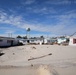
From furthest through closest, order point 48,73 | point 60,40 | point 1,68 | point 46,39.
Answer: point 46,39
point 60,40
point 1,68
point 48,73

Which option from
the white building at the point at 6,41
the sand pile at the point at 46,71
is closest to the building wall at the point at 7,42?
the white building at the point at 6,41

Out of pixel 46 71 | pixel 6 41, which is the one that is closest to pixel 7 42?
pixel 6 41

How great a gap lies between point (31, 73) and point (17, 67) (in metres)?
2.93

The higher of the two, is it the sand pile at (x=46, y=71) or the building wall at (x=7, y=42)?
the building wall at (x=7, y=42)

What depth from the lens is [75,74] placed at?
13.7 m

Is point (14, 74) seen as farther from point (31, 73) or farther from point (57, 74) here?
point (57, 74)

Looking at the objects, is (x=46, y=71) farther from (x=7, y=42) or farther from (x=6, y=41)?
(x=7, y=42)

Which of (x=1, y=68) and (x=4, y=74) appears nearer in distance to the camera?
(x=4, y=74)

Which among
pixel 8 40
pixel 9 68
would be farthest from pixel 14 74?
pixel 8 40

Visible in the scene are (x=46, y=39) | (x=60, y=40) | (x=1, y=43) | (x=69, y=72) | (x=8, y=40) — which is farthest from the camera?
(x=46, y=39)

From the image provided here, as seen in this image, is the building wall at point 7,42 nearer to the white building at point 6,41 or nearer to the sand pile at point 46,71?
the white building at point 6,41

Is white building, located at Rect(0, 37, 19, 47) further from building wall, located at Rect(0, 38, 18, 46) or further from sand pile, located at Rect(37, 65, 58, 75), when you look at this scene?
sand pile, located at Rect(37, 65, 58, 75)

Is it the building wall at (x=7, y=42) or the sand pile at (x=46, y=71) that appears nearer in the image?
the sand pile at (x=46, y=71)

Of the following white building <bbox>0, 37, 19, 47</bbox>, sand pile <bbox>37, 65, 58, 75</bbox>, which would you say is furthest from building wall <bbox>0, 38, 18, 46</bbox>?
sand pile <bbox>37, 65, 58, 75</bbox>
